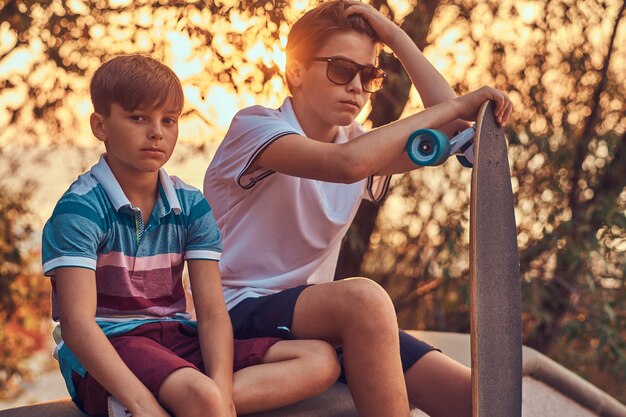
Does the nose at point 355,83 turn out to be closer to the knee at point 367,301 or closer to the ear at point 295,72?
the ear at point 295,72

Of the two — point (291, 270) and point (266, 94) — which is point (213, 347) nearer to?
point (291, 270)

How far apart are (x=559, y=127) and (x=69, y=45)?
239cm

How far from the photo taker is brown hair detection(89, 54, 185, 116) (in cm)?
216

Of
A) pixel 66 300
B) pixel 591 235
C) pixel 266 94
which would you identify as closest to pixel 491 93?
pixel 66 300

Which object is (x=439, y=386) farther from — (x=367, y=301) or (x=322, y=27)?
(x=322, y=27)

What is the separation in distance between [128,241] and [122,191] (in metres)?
0.11

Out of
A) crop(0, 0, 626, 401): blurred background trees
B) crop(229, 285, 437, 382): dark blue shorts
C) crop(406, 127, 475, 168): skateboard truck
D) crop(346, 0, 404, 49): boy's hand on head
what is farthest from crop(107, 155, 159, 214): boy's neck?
crop(0, 0, 626, 401): blurred background trees

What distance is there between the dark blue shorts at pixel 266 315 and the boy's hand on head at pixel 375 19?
2.33 feet

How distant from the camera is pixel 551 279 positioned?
5051 millimetres

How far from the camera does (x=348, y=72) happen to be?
2518 millimetres

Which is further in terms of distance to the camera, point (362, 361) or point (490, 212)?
point (490, 212)

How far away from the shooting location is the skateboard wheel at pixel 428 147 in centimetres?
225

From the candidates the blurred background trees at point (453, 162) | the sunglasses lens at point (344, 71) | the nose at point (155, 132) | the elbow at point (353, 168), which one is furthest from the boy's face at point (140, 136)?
the blurred background trees at point (453, 162)

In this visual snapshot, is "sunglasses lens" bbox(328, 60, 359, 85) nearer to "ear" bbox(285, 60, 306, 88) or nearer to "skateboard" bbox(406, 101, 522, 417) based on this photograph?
"ear" bbox(285, 60, 306, 88)
